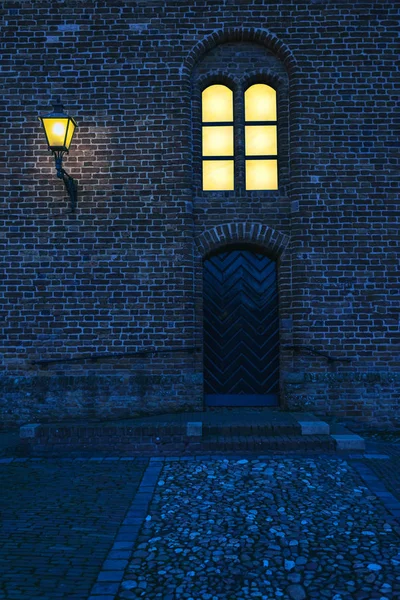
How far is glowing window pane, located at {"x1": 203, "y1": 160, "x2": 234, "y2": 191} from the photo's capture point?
824 cm

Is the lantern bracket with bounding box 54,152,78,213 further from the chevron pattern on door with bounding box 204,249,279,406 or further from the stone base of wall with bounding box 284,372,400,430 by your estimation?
the stone base of wall with bounding box 284,372,400,430

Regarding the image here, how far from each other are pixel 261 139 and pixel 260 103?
1.88 feet

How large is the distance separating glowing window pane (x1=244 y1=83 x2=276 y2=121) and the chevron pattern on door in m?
2.53

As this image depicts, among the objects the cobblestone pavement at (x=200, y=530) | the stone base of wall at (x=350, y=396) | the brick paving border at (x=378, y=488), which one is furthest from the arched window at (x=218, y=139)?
the brick paving border at (x=378, y=488)

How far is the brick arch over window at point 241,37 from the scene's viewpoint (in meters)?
7.96

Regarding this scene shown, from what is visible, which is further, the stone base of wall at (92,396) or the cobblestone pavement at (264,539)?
the stone base of wall at (92,396)

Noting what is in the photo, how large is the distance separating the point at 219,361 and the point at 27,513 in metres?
4.21

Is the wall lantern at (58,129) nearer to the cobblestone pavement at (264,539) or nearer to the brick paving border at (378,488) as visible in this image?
the cobblestone pavement at (264,539)

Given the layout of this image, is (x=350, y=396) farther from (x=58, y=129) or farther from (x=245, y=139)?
(x=58, y=129)

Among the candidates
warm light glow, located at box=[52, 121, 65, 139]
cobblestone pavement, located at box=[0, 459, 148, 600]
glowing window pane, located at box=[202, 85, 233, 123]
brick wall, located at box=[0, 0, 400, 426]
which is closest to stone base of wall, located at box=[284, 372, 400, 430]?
brick wall, located at box=[0, 0, 400, 426]

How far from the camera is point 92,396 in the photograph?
7.59m

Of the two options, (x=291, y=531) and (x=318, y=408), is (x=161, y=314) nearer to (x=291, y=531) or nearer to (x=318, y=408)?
(x=318, y=408)

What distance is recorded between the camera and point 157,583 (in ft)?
10.4

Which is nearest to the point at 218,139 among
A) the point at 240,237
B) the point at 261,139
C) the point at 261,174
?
the point at 261,139
